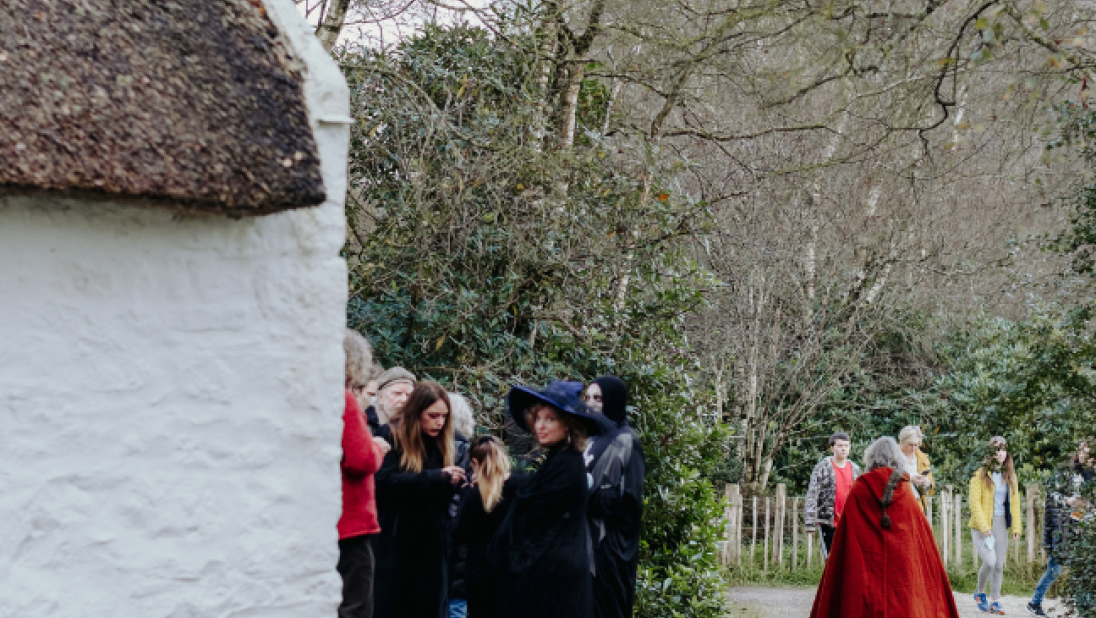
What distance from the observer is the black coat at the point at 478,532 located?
19.0 feet

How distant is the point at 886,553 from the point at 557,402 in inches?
149

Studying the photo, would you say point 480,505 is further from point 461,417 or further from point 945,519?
point 945,519

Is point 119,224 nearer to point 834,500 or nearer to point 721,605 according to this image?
point 721,605

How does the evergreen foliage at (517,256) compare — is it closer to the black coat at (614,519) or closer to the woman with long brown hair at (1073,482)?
the black coat at (614,519)

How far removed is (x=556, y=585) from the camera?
5.45 metres

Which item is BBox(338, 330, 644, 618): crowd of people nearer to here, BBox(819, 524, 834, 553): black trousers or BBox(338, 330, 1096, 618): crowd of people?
BBox(338, 330, 1096, 618): crowd of people

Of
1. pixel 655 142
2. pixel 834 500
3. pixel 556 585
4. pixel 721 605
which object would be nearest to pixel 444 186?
pixel 655 142

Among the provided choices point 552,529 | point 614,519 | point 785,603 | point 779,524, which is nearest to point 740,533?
point 779,524

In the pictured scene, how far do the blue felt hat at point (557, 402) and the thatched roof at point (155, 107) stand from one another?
217 centimetres

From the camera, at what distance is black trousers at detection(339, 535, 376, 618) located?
494cm

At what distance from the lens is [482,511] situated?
5844 millimetres

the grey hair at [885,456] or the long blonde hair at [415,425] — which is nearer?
the long blonde hair at [415,425]

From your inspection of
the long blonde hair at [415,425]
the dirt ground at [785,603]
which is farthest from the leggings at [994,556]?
the long blonde hair at [415,425]

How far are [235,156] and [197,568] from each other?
1.34 meters
